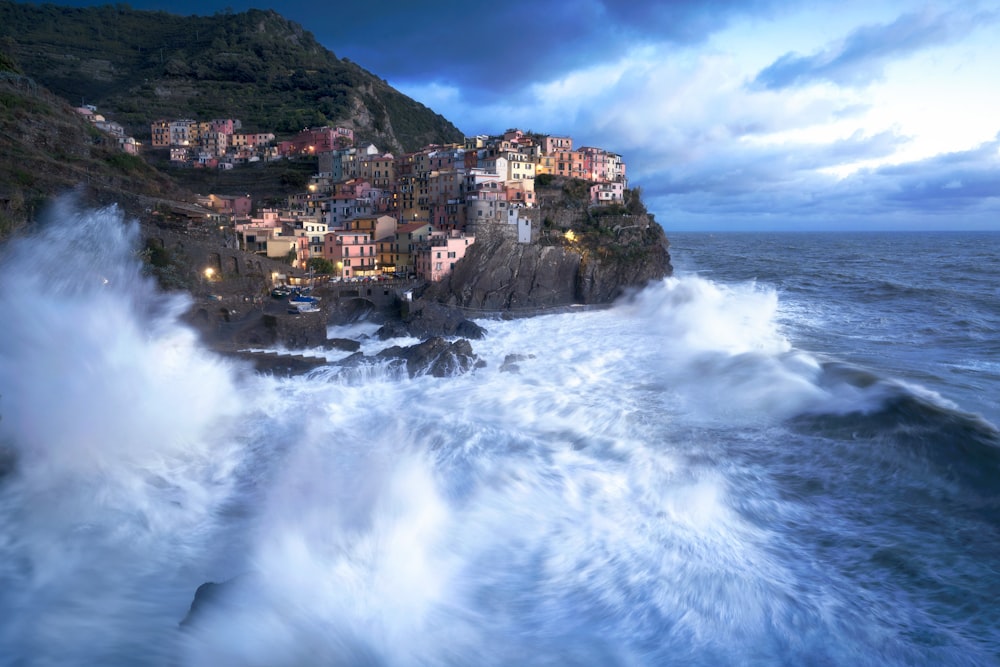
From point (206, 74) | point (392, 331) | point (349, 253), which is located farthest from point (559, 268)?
point (206, 74)

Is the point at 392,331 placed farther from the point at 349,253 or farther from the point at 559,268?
the point at 559,268

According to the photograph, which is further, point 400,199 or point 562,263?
point 400,199

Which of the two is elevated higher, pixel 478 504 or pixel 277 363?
pixel 277 363

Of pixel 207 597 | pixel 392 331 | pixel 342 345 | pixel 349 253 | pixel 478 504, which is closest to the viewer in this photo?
pixel 207 597

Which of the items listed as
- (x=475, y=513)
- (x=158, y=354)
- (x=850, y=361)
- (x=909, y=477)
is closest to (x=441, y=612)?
(x=475, y=513)

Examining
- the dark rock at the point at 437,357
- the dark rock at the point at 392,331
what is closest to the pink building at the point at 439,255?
the dark rock at the point at 392,331

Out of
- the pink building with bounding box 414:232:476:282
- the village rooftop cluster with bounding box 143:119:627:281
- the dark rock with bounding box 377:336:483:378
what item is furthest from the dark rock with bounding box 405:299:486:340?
the village rooftop cluster with bounding box 143:119:627:281
